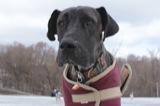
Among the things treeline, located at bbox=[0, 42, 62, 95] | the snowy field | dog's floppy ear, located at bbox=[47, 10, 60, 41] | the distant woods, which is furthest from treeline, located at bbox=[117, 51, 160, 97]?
dog's floppy ear, located at bbox=[47, 10, 60, 41]

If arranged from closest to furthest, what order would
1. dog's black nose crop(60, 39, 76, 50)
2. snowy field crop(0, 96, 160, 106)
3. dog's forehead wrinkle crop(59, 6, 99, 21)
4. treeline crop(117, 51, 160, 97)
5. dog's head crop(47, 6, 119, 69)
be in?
dog's black nose crop(60, 39, 76, 50), dog's head crop(47, 6, 119, 69), dog's forehead wrinkle crop(59, 6, 99, 21), snowy field crop(0, 96, 160, 106), treeline crop(117, 51, 160, 97)

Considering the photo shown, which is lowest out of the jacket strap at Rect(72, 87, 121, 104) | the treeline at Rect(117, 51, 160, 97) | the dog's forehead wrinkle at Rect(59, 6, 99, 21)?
the treeline at Rect(117, 51, 160, 97)

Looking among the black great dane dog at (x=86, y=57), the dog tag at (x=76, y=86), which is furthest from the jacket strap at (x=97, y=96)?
the dog tag at (x=76, y=86)

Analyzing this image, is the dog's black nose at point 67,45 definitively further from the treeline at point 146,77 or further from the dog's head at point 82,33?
the treeline at point 146,77

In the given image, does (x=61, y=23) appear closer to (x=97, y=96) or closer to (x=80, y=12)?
(x=80, y=12)

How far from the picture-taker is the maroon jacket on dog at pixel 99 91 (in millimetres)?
5113

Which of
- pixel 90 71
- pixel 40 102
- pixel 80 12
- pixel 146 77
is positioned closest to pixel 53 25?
pixel 80 12

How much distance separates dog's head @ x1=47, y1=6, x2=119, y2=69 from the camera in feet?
14.5

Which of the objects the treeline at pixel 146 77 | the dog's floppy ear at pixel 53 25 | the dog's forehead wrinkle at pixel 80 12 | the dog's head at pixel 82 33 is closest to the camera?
the dog's head at pixel 82 33

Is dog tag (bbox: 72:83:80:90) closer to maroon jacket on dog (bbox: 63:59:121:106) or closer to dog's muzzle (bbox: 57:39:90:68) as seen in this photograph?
maroon jacket on dog (bbox: 63:59:121:106)

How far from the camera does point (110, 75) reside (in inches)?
204

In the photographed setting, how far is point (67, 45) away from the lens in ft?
14.3

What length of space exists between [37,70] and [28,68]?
6.18 ft

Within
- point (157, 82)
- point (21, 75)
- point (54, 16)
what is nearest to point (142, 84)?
point (157, 82)
